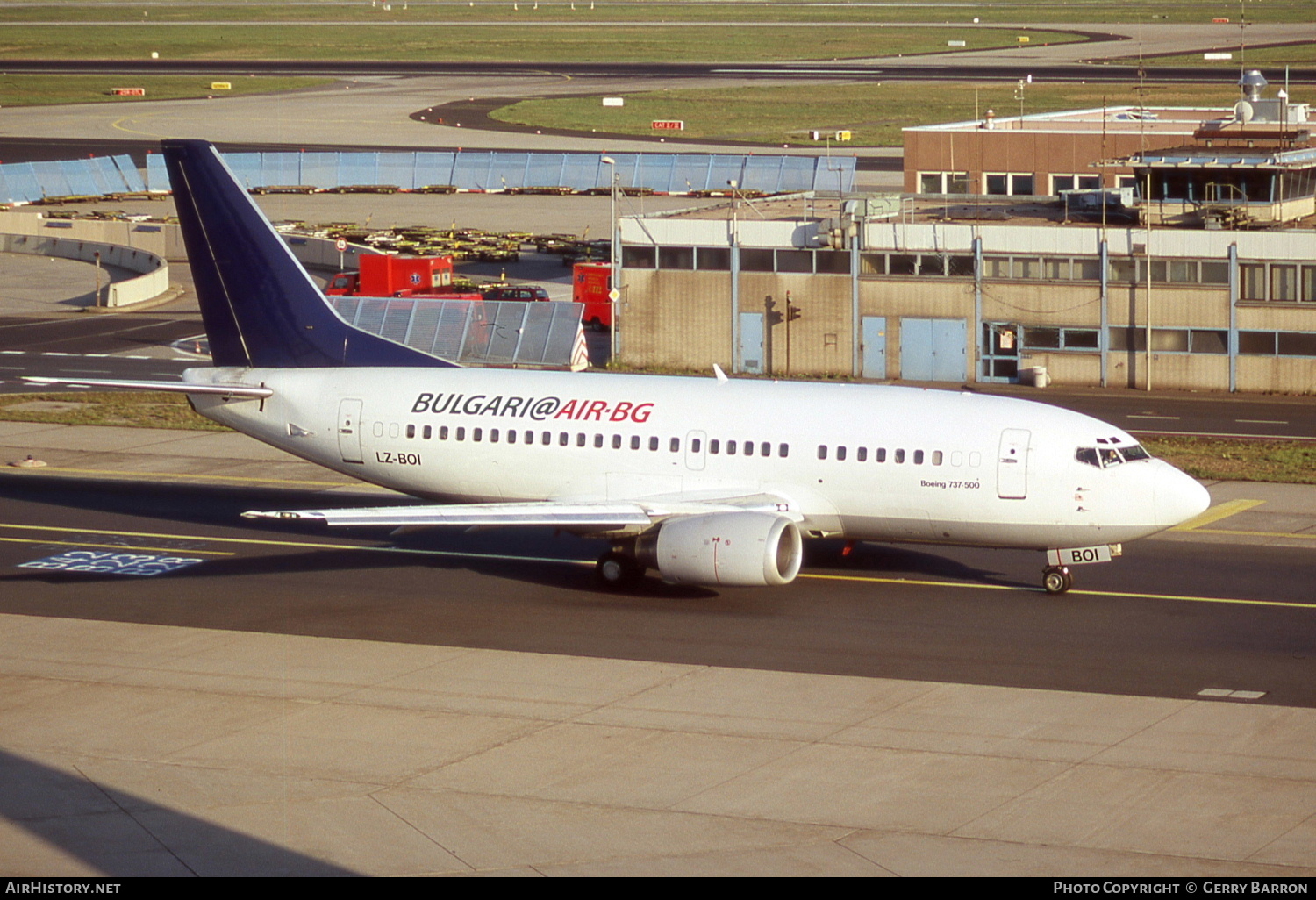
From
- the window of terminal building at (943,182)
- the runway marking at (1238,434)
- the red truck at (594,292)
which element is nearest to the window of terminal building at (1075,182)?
the window of terminal building at (943,182)

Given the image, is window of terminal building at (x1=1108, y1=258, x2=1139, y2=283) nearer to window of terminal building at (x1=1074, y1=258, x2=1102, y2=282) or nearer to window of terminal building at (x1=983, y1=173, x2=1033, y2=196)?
window of terminal building at (x1=1074, y1=258, x2=1102, y2=282)

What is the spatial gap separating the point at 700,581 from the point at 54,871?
15.3 metres

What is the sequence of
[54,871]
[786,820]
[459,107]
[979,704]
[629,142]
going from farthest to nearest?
[459,107], [629,142], [979,704], [786,820], [54,871]

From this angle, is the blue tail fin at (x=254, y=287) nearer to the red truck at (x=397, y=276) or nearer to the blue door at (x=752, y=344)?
the blue door at (x=752, y=344)

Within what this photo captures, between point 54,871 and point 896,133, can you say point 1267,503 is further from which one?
point 896,133

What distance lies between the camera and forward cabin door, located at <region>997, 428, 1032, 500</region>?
33.7 meters

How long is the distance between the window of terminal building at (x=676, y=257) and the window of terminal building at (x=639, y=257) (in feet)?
0.87

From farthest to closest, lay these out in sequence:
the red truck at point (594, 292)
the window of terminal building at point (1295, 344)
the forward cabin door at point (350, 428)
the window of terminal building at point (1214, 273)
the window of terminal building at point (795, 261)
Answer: the red truck at point (594, 292)
the window of terminal building at point (795, 261)
the window of terminal building at point (1214, 273)
the window of terminal building at point (1295, 344)
the forward cabin door at point (350, 428)

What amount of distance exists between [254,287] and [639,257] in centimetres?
3353

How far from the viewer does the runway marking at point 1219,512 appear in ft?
137

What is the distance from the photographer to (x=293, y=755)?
25.5 metres

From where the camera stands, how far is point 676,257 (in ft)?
233

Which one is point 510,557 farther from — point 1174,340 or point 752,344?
point 1174,340

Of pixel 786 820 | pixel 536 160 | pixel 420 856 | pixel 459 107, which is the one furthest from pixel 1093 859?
pixel 459 107
